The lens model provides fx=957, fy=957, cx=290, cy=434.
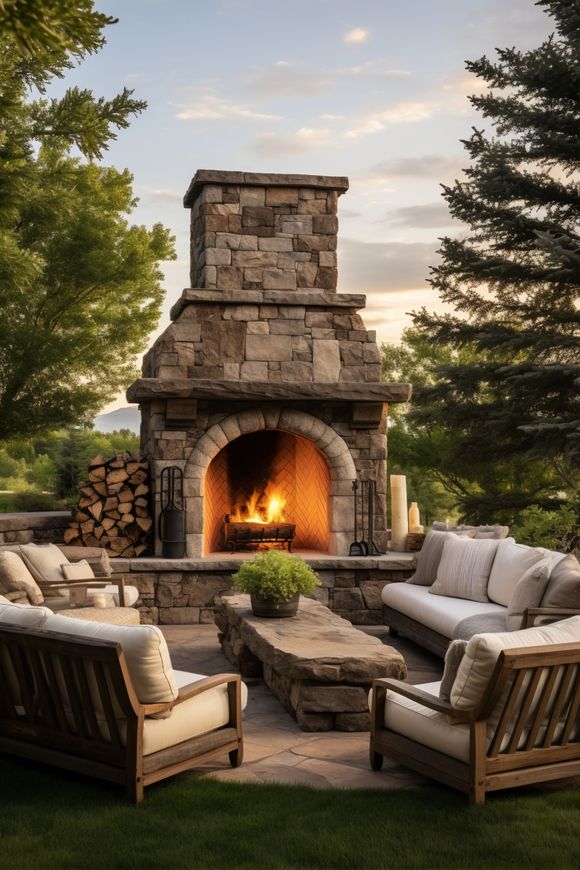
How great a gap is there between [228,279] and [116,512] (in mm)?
2689

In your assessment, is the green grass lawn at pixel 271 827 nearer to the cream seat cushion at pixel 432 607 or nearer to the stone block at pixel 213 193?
the cream seat cushion at pixel 432 607

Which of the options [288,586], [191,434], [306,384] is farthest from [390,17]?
[288,586]

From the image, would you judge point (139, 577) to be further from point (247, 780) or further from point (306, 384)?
point (247, 780)

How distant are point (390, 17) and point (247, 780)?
8.41m

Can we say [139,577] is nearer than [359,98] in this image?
Yes

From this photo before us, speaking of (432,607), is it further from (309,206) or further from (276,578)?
(309,206)

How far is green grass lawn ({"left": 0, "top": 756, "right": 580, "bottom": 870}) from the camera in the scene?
146 inches

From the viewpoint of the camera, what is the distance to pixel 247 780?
4.74m

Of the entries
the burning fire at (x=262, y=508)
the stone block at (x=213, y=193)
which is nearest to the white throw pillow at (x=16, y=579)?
the burning fire at (x=262, y=508)

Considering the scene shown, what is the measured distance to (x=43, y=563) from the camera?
8.00 m

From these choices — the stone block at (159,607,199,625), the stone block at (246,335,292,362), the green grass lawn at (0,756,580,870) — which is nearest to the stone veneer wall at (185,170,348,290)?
the stone block at (246,335,292,362)

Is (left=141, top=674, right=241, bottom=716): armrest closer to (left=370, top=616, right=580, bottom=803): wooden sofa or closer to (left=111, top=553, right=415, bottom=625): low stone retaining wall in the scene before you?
(left=370, top=616, right=580, bottom=803): wooden sofa

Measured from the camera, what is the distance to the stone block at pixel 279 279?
32.9ft

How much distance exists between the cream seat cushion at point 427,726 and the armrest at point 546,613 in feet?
4.39
